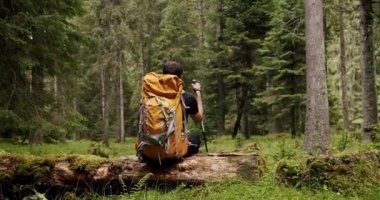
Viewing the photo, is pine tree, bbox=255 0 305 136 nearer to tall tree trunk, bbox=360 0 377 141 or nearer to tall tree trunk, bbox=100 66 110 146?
tall tree trunk, bbox=360 0 377 141

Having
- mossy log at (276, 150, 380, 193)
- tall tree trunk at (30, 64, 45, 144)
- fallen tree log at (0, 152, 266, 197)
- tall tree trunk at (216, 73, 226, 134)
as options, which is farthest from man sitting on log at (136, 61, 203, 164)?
tall tree trunk at (216, 73, 226, 134)

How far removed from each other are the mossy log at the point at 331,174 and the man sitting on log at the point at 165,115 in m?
1.45

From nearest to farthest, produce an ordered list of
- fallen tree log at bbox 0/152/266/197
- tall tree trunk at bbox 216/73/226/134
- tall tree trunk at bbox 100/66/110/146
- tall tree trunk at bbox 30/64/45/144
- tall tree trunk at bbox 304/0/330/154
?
1. fallen tree log at bbox 0/152/266/197
2. tall tree trunk at bbox 304/0/330/154
3. tall tree trunk at bbox 30/64/45/144
4. tall tree trunk at bbox 100/66/110/146
5. tall tree trunk at bbox 216/73/226/134

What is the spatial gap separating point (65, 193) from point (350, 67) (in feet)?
111

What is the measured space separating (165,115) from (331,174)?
235 cm

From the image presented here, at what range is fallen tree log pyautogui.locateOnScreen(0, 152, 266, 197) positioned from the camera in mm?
6586

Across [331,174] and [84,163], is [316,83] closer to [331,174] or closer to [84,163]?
[331,174]

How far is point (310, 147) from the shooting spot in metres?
11.0

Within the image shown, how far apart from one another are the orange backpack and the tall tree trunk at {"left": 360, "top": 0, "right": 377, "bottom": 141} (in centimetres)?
960

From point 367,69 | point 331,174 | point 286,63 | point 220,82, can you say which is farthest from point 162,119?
point 220,82

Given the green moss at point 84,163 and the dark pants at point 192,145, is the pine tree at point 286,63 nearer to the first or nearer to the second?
the dark pants at point 192,145

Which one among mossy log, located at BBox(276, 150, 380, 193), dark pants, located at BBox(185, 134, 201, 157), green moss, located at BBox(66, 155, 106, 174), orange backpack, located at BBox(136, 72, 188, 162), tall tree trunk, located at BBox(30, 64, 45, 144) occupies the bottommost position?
mossy log, located at BBox(276, 150, 380, 193)

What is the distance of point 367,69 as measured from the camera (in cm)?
1455

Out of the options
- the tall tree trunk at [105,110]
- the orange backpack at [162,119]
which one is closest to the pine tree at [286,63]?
the tall tree trunk at [105,110]
